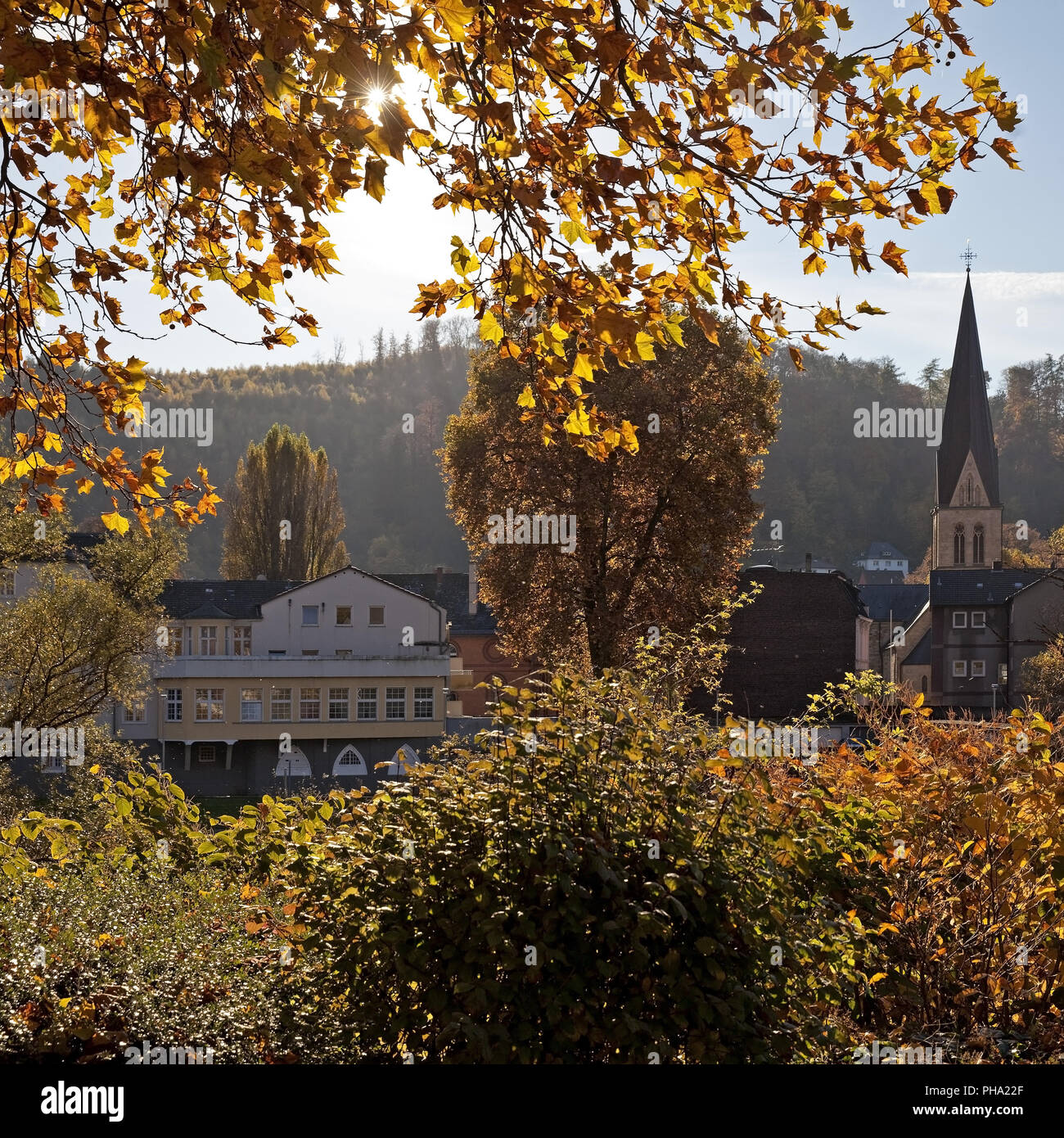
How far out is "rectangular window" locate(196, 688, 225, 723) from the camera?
146 ft

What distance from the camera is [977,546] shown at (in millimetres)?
86938

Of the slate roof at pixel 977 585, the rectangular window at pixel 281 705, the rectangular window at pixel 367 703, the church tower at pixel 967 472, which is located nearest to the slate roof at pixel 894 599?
the church tower at pixel 967 472

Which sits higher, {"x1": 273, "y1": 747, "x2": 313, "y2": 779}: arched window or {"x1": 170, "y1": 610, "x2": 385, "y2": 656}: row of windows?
{"x1": 170, "y1": 610, "x2": 385, "y2": 656}: row of windows

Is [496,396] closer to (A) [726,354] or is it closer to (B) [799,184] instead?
(A) [726,354]

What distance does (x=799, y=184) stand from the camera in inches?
200

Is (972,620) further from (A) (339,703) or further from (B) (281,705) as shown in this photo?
(B) (281,705)

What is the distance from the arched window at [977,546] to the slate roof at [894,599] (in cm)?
449

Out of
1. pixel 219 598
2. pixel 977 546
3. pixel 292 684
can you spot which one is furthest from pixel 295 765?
pixel 977 546

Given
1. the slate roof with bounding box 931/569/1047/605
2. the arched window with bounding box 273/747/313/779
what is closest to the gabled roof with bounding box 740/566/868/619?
the arched window with bounding box 273/747/313/779

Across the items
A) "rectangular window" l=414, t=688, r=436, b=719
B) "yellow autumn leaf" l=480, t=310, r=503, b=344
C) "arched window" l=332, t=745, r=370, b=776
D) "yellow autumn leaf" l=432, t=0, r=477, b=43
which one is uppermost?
"yellow autumn leaf" l=432, t=0, r=477, b=43

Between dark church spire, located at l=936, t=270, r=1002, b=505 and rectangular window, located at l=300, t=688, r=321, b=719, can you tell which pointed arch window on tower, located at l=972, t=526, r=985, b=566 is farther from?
rectangular window, located at l=300, t=688, r=321, b=719

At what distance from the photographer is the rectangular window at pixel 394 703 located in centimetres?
4634

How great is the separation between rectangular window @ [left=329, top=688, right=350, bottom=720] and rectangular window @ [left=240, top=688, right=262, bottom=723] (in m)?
2.77

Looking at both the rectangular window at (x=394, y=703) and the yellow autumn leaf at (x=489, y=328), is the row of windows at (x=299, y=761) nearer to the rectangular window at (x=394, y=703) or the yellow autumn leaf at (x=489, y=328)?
the rectangular window at (x=394, y=703)
